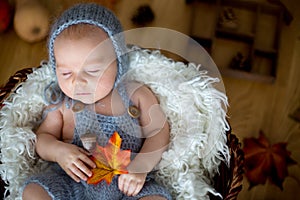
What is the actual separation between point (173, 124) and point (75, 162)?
272mm

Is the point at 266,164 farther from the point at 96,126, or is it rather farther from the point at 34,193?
the point at 34,193

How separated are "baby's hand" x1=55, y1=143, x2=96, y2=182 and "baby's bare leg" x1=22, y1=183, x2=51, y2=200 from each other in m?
0.07

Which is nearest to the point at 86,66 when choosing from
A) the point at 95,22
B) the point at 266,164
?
the point at 95,22

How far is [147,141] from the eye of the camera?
1.10 metres

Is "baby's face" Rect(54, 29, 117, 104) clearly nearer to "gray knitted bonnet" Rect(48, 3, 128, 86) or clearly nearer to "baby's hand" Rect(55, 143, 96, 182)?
"gray knitted bonnet" Rect(48, 3, 128, 86)

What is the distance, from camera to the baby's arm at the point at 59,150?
40.3 inches

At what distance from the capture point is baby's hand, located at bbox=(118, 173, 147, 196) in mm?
1020

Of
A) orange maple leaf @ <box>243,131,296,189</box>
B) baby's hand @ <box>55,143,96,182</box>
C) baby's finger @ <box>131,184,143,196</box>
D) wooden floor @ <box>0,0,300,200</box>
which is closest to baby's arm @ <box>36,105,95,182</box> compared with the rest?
baby's hand @ <box>55,143,96,182</box>

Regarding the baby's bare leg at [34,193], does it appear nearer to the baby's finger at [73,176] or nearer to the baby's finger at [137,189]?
the baby's finger at [73,176]

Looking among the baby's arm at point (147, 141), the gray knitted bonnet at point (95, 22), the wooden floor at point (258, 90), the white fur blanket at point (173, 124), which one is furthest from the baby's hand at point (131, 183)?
the wooden floor at point (258, 90)

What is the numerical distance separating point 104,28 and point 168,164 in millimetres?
359

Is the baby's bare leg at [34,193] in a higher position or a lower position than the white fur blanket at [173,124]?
lower

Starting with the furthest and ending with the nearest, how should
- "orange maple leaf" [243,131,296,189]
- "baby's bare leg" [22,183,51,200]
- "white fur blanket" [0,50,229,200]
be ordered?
"orange maple leaf" [243,131,296,189] < "white fur blanket" [0,50,229,200] < "baby's bare leg" [22,183,51,200]

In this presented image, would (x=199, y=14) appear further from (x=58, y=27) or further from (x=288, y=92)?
(x=58, y=27)
